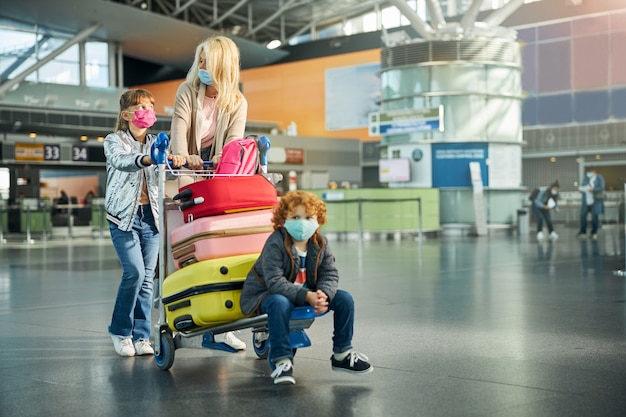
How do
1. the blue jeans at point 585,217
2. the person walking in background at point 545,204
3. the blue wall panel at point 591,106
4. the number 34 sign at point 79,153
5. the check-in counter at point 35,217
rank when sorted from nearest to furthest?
the person walking in background at point 545,204 → the blue jeans at point 585,217 → the check-in counter at point 35,217 → the number 34 sign at point 79,153 → the blue wall panel at point 591,106

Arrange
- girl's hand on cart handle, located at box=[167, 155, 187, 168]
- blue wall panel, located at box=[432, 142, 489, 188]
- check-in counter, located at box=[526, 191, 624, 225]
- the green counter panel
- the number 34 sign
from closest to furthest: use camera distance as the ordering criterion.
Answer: girl's hand on cart handle, located at box=[167, 155, 187, 168]
the green counter panel
blue wall panel, located at box=[432, 142, 489, 188]
check-in counter, located at box=[526, 191, 624, 225]
the number 34 sign

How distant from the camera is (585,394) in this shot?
4090 millimetres

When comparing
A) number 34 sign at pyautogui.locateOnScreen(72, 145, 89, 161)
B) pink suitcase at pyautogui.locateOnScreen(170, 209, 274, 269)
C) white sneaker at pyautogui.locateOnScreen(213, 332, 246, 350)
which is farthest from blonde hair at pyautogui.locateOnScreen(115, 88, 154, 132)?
number 34 sign at pyautogui.locateOnScreen(72, 145, 89, 161)

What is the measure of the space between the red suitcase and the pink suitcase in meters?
0.04

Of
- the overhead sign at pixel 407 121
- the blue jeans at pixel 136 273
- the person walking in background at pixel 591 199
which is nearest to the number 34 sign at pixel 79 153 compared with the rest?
the overhead sign at pixel 407 121

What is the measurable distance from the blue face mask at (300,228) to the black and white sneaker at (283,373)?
2.08 ft

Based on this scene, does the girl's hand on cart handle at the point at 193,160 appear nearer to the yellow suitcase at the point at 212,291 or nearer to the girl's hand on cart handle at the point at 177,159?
the girl's hand on cart handle at the point at 177,159

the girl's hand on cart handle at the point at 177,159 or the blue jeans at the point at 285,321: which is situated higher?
the girl's hand on cart handle at the point at 177,159

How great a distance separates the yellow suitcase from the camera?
4.57 m

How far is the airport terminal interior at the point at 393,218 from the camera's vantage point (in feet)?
14.5

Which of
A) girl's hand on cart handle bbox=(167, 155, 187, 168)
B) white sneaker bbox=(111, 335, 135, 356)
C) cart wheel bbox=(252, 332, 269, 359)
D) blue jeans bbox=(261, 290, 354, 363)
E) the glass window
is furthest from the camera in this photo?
the glass window

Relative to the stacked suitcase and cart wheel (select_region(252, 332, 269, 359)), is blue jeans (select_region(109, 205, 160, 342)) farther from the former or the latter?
cart wheel (select_region(252, 332, 269, 359))

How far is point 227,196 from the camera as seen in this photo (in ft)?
15.8

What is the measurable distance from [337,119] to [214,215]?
4445 centimetres
